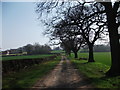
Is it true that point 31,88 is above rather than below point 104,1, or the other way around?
below

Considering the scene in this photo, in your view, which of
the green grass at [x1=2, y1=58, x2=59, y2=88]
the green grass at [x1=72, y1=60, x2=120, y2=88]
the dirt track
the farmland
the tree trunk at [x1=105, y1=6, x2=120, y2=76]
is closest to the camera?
the dirt track

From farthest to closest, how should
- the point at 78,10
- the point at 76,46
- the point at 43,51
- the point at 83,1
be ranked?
the point at 43,51 → the point at 76,46 → the point at 78,10 → the point at 83,1

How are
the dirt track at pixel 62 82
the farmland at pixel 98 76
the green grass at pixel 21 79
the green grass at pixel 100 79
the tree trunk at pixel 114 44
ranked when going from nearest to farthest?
the dirt track at pixel 62 82, the green grass at pixel 100 79, the green grass at pixel 21 79, the farmland at pixel 98 76, the tree trunk at pixel 114 44

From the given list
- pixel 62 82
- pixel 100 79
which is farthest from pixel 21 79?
pixel 100 79

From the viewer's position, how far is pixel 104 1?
1451cm

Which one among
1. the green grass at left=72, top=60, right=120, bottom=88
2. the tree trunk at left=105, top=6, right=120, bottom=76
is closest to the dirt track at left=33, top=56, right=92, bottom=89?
the green grass at left=72, top=60, right=120, bottom=88

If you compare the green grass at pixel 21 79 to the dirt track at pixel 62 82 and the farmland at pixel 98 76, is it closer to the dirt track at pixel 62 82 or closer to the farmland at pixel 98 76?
the dirt track at pixel 62 82

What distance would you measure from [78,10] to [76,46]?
4650cm

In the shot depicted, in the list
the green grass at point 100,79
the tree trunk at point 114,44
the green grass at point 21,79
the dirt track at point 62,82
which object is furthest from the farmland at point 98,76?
the green grass at point 21,79

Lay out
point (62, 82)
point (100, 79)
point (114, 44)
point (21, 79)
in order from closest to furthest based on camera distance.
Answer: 1. point (62, 82)
2. point (100, 79)
3. point (21, 79)
4. point (114, 44)

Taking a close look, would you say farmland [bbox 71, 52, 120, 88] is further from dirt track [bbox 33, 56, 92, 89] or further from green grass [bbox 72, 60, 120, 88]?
dirt track [bbox 33, 56, 92, 89]

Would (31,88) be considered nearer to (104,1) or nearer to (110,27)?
(110,27)

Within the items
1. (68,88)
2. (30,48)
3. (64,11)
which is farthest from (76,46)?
(30,48)

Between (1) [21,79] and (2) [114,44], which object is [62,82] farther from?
(2) [114,44]
